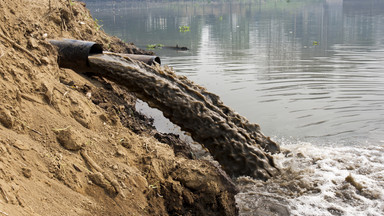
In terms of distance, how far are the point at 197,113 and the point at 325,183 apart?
234 cm

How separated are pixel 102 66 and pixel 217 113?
2.17 metres

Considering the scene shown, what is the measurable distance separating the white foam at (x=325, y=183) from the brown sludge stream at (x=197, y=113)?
304mm

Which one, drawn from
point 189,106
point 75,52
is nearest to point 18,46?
point 75,52

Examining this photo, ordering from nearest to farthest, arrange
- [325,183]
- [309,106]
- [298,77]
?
[325,183] → [309,106] → [298,77]

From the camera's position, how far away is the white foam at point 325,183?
6.02m

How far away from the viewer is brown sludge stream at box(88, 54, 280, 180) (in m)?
6.94

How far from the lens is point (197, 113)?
6957 mm

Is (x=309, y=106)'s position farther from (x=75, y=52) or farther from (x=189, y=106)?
(x=75, y=52)

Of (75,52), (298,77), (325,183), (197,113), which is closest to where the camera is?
(325,183)

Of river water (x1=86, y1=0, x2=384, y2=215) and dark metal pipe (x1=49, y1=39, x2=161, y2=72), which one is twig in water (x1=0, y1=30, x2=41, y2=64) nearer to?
dark metal pipe (x1=49, y1=39, x2=161, y2=72)

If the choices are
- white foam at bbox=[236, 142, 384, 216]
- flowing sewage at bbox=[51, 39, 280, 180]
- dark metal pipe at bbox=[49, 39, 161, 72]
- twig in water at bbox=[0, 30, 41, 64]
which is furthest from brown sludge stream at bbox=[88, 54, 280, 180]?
twig in water at bbox=[0, 30, 41, 64]

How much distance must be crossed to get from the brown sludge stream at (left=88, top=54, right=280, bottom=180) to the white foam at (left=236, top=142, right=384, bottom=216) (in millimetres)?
304

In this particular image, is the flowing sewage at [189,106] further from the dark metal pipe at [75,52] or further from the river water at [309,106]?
the river water at [309,106]

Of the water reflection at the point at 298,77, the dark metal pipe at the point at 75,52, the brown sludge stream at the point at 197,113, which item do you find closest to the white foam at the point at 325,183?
the brown sludge stream at the point at 197,113
